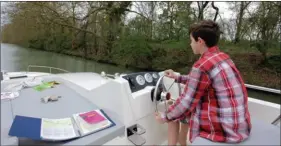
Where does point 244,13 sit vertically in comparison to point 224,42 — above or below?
above

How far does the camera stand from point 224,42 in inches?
253

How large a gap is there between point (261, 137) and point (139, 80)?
0.90 meters

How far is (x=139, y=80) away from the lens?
5.19 feet

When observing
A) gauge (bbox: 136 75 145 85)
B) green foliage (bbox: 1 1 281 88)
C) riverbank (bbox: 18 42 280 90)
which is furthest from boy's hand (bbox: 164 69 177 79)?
riverbank (bbox: 18 42 280 90)

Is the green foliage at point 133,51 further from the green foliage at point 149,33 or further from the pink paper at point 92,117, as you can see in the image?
the pink paper at point 92,117

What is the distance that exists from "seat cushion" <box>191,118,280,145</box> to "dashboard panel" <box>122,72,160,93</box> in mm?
667

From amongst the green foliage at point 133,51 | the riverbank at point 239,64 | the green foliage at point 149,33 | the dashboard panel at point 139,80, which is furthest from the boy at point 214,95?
the green foliage at point 133,51

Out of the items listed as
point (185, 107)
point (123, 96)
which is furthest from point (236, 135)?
point (123, 96)

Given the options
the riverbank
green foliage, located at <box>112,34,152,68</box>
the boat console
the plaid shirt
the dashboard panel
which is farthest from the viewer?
green foliage, located at <box>112,34,152,68</box>

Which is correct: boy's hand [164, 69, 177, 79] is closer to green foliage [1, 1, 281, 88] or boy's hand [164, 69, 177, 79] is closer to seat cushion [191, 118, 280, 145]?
seat cushion [191, 118, 280, 145]

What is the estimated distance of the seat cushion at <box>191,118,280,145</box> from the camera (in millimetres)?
935

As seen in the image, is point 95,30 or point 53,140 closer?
point 53,140

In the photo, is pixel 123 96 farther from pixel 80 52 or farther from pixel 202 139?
pixel 80 52

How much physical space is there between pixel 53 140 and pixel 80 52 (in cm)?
1060
